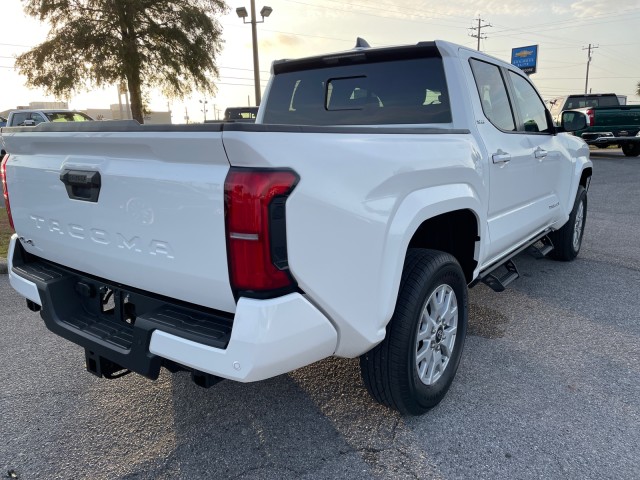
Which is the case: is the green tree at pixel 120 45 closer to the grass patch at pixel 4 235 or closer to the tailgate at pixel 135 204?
the grass patch at pixel 4 235

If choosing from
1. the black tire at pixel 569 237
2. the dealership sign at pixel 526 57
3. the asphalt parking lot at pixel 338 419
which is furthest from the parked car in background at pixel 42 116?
the dealership sign at pixel 526 57

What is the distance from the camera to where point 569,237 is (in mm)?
5234

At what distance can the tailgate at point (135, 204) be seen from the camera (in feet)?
5.91

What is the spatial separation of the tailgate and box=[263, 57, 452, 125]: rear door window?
6.09ft

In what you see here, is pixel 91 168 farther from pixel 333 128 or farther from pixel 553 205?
pixel 553 205

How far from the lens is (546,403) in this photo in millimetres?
2742

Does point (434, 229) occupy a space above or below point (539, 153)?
below

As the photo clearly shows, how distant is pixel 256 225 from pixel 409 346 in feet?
3.41

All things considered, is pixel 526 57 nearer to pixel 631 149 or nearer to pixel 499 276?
pixel 631 149

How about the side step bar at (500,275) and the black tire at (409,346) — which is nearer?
the black tire at (409,346)

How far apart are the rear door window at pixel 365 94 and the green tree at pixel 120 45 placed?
1806 cm

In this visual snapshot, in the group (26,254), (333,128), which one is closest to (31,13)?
(26,254)

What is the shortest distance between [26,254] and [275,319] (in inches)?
72.5

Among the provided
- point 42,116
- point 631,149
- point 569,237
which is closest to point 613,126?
point 631,149
